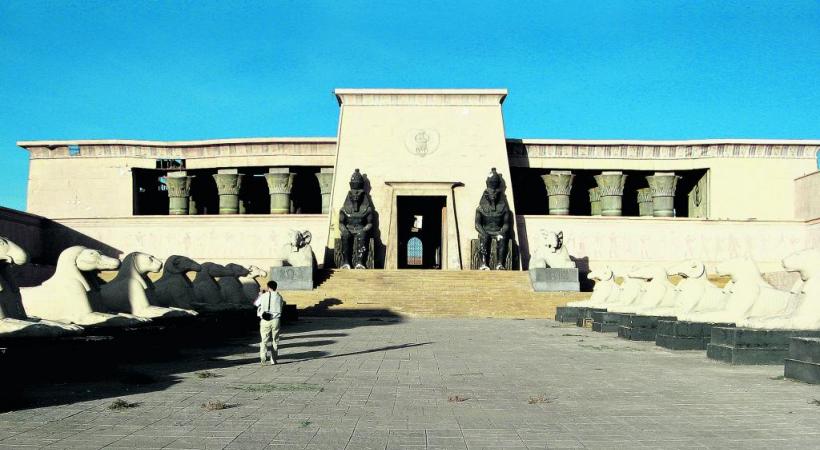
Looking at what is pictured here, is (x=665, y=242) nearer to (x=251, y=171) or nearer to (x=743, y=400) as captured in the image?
(x=251, y=171)

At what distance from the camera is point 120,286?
1070 centimetres

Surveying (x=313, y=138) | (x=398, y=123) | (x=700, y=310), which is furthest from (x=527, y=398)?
(x=313, y=138)

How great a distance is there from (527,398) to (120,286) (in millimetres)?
6402

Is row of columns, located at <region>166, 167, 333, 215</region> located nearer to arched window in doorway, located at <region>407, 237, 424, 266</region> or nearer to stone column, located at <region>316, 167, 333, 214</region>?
stone column, located at <region>316, 167, 333, 214</region>

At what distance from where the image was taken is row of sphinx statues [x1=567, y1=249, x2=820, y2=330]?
9.11 m

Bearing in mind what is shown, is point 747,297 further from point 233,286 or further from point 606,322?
point 233,286

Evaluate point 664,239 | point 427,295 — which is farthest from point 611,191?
point 427,295

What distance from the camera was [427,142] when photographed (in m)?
30.1

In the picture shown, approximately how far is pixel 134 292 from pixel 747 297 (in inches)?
335

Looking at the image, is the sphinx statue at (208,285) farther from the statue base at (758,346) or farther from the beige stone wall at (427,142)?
the beige stone wall at (427,142)

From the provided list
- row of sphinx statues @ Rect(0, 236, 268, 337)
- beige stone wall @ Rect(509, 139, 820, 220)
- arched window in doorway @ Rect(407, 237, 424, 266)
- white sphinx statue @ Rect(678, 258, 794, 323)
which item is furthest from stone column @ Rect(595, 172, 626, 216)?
row of sphinx statues @ Rect(0, 236, 268, 337)

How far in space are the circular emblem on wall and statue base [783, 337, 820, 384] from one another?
74.3 ft

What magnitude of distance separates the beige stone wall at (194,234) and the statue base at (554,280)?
10101 mm

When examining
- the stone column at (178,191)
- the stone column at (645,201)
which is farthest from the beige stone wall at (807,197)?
the stone column at (178,191)
